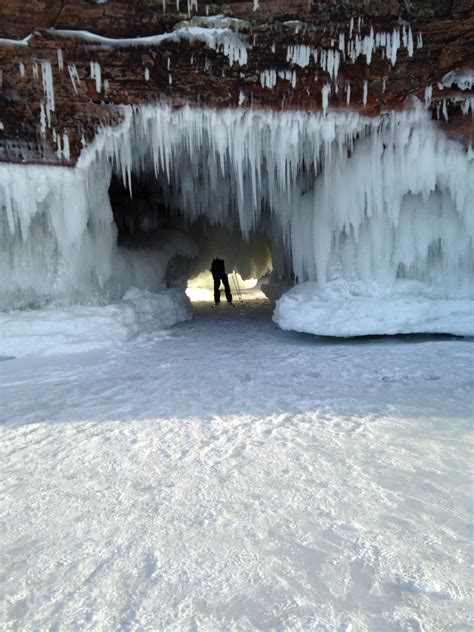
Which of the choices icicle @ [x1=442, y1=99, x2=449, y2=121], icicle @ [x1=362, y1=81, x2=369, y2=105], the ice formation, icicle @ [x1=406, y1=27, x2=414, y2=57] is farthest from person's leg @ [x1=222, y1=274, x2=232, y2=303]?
icicle @ [x1=406, y1=27, x2=414, y2=57]

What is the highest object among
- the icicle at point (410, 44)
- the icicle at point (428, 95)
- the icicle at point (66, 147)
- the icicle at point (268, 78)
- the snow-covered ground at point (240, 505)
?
the icicle at point (410, 44)

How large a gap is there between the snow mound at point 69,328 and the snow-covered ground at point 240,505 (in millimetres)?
1804

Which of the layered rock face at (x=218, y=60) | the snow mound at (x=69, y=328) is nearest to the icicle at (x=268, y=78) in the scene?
the layered rock face at (x=218, y=60)

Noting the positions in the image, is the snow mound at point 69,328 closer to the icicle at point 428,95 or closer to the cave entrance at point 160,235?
the cave entrance at point 160,235

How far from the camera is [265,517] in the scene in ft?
6.24

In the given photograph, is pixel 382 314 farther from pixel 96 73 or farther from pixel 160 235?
pixel 160 235

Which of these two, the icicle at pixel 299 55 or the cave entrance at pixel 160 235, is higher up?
the icicle at pixel 299 55

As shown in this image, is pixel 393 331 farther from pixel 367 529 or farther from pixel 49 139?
pixel 49 139

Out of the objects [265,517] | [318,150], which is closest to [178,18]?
[318,150]

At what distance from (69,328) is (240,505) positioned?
4890 millimetres

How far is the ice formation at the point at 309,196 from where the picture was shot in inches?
223

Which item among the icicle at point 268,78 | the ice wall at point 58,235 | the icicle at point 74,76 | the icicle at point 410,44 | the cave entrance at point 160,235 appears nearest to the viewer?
the icicle at point 410,44

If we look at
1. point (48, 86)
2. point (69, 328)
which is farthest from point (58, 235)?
point (48, 86)

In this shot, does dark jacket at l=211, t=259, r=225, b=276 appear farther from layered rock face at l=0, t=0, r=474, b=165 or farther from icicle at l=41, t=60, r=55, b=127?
icicle at l=41, t=60, r=55, b=127
